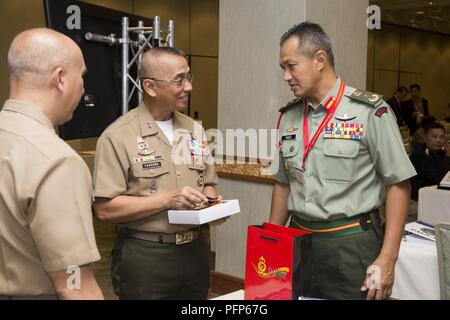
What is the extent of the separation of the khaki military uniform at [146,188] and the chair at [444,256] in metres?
1.04

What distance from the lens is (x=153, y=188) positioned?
7.15ft

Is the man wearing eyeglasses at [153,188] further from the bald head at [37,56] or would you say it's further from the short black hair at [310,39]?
the bald head at [37,56]

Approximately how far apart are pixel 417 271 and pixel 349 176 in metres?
1.07

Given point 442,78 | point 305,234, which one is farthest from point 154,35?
point 442,78

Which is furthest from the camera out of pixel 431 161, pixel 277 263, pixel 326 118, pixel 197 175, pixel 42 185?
pixel 431 161

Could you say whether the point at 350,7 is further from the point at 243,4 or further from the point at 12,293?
the point at 12,293

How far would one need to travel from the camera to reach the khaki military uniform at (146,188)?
2.12m

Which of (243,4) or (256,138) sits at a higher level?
(243,4)

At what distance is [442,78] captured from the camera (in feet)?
47.7

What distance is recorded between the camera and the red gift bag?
5.34 feet

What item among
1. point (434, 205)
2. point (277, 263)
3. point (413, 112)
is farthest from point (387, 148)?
point (413, 112)

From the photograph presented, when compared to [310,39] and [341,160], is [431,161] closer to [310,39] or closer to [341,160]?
[341,160]
